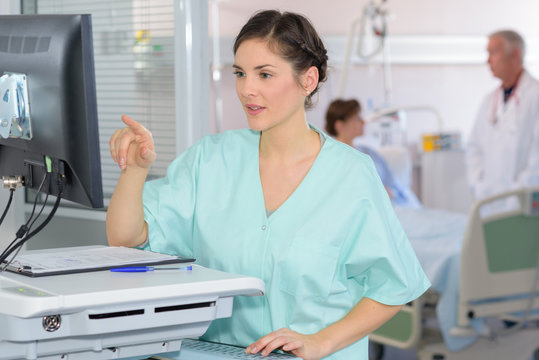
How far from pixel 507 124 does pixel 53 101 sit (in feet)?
12.1

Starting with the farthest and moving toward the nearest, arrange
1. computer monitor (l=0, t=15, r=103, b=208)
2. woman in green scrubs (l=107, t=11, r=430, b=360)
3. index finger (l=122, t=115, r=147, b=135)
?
woman in green scrubs (l=107, t=11, r=430, b=360) → index finger (l=122, t=115, r=147, b=135) → computer monitor (l=0, t=15, r=103, b=208)

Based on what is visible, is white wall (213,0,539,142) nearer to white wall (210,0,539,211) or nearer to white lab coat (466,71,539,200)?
white wall (210,0,539,211)

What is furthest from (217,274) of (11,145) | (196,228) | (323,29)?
(323,29)

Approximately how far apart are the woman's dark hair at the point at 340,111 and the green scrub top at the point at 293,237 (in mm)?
2828

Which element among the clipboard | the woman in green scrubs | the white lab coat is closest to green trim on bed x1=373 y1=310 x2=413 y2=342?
the white lab coat

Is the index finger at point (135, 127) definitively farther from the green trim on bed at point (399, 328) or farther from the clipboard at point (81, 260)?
the green trim on bed at point (399, 328)

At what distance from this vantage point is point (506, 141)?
4.48 m

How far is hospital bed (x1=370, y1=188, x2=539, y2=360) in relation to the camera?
10.2 feet

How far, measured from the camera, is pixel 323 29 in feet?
20.0

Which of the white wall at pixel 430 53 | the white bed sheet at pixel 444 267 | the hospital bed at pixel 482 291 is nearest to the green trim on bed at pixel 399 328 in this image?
the hospital bed at pixel 482 291

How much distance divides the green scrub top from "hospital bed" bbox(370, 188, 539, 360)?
65.7 inches

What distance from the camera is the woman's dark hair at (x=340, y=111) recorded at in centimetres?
439

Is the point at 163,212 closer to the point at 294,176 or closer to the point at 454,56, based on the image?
the point at 294,176

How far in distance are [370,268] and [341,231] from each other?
0.36ft
